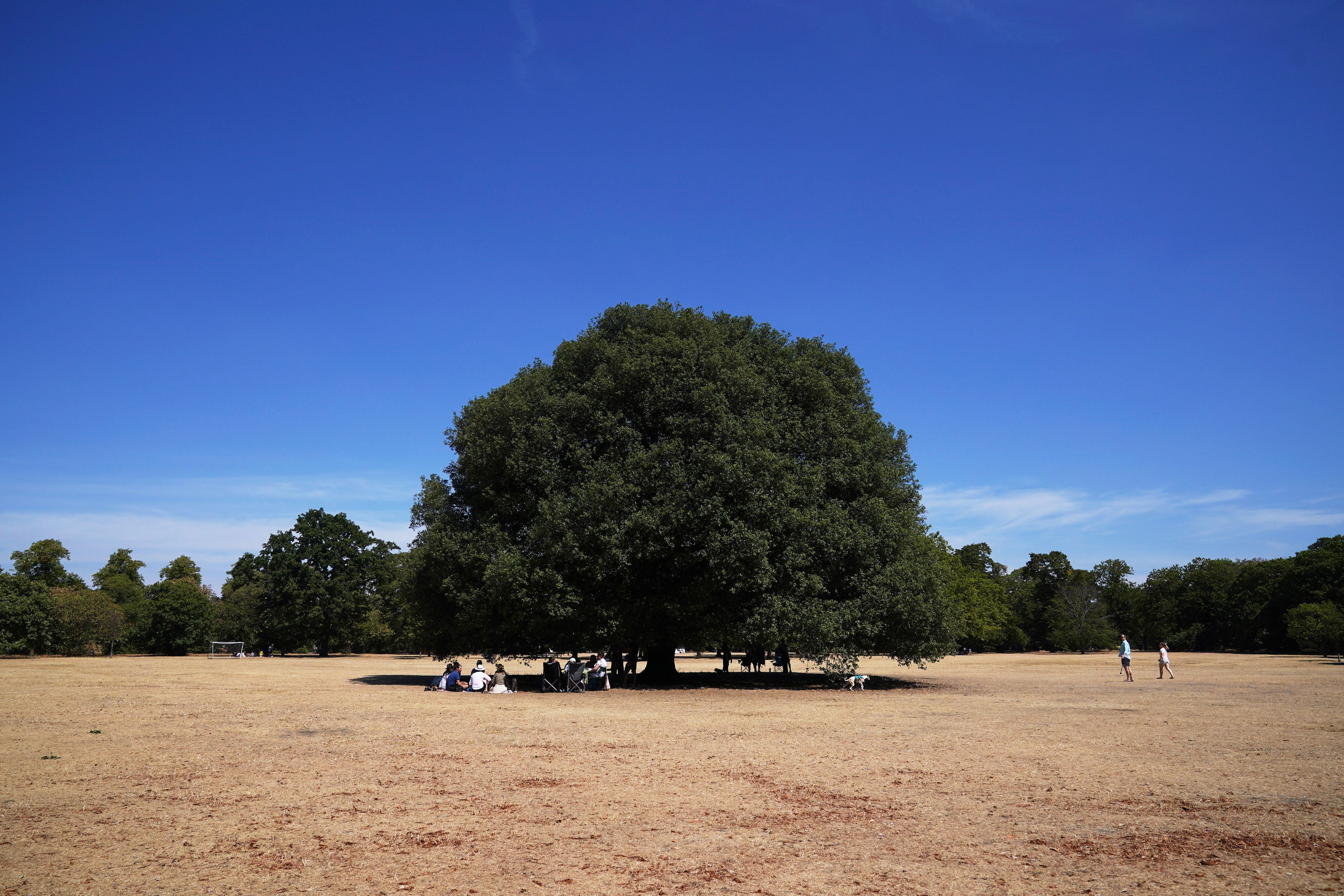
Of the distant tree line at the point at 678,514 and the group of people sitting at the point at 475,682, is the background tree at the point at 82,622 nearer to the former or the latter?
the distant tree line at the point at 678,514

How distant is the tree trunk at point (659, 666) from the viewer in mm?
33812

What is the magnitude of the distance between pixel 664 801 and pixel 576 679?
1983cm

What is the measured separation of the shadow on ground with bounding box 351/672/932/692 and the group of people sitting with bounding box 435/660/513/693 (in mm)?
1288

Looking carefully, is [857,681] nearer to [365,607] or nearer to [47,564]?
[365,607]

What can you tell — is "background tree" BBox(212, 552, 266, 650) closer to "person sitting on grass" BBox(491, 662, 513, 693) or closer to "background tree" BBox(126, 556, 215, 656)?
"background tree" BBox(126, 556, 215, 656)

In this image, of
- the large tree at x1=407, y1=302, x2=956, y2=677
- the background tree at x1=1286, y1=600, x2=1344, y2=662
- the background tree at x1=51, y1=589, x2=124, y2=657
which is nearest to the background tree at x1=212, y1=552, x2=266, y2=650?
the background tree at x1=51, y1=589, x2=124, y2=657

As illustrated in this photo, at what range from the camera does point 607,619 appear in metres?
28.0

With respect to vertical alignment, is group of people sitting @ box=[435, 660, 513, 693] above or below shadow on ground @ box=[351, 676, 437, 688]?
above

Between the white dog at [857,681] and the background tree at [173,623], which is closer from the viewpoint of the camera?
the white dog at [857,681]

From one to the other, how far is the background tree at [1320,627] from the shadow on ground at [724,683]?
116 ft

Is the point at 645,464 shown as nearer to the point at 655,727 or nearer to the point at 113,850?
the point at 655,727

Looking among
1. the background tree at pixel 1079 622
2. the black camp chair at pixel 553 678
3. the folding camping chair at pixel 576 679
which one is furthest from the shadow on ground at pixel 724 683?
the background tree at pixel 1079 622

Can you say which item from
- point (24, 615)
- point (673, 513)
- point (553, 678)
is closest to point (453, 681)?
point (553, 678)

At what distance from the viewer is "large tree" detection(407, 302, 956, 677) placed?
1069 inches
